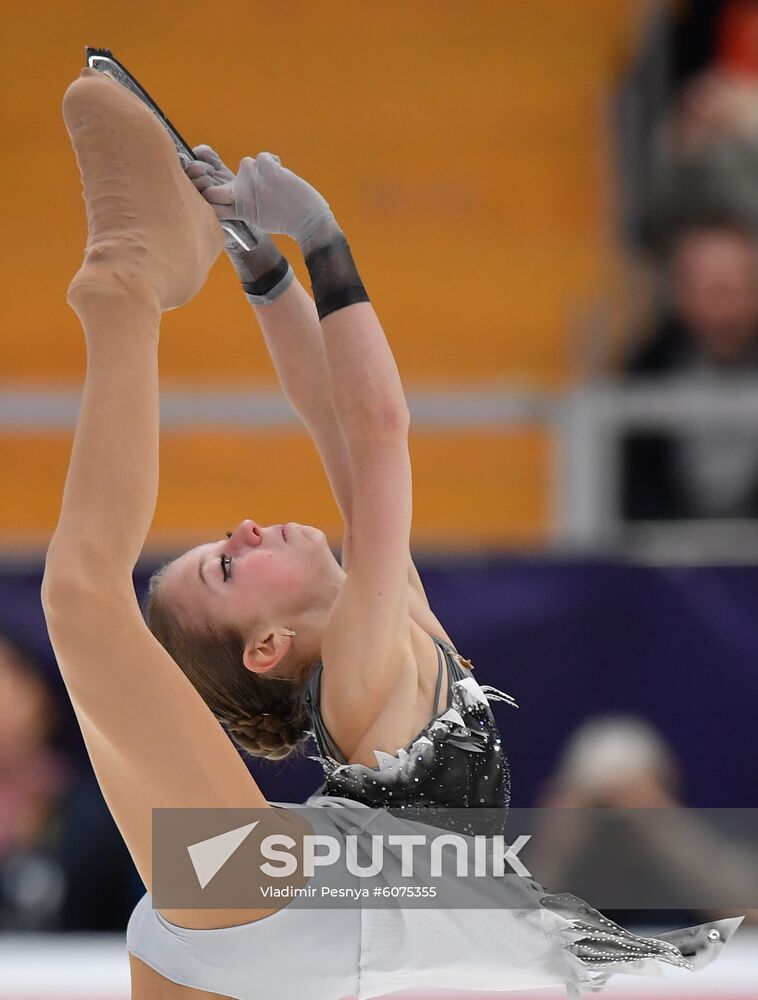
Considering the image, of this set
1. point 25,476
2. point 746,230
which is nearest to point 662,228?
point 746,230

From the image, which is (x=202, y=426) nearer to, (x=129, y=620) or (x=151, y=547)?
(x=151, y=547)

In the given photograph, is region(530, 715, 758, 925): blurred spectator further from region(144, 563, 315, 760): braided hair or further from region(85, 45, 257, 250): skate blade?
region(85, 45, 257, 250): skate blade

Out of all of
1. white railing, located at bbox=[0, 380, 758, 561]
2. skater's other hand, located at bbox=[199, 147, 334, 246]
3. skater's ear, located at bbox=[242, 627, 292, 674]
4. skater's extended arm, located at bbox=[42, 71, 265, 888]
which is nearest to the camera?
skater's extended arm, located at bbox=[42, 71, 265, 888]

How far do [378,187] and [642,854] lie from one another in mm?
2822

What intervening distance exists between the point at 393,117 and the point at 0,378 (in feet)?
5.28

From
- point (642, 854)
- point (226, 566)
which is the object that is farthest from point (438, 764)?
point (642, 854)

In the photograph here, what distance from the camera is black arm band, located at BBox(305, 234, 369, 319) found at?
1.72 metres

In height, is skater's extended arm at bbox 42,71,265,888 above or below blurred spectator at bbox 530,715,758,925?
above

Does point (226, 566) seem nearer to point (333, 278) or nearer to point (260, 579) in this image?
Result: point (260, 579)

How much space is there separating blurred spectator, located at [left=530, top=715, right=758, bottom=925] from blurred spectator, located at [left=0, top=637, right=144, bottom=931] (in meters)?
0.88

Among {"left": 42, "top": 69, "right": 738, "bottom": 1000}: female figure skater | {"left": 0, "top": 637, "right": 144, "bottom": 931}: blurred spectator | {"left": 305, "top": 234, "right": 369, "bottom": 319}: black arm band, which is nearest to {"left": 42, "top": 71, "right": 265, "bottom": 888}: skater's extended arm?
{"left": 42, "top": 69, "right": 738, "bottom": 1000}: female figure skater

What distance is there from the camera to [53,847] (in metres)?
3.05

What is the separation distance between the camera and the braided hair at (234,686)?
6.52 feet

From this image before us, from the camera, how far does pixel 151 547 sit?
3.22 metres
